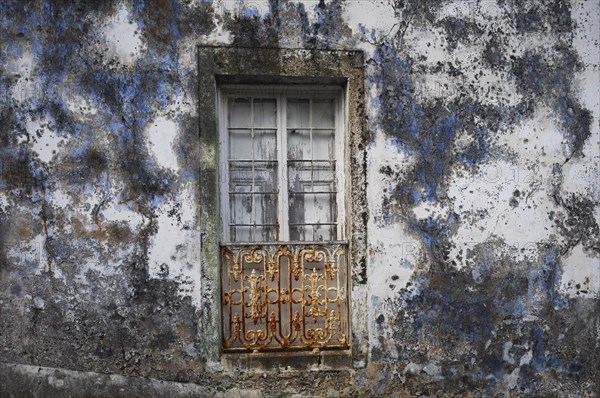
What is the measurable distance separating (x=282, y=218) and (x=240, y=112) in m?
0.94

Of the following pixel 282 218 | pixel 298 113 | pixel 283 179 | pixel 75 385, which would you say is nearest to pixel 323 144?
pixel 298 113

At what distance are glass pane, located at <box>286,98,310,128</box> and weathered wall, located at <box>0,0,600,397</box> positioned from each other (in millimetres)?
494

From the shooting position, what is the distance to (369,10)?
22.4 feet

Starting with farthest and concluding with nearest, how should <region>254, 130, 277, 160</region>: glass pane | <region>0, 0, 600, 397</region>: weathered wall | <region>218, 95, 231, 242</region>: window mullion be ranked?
<region>254, 130, 277, 160</region>: glass pane → <region>218, 95, 231, 242</region>: window mullion → <region>0, 0, 600, 397</region>: weathered wall

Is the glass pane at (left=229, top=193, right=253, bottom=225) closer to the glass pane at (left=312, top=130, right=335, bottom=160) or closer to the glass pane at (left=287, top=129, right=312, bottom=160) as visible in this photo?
the glass pane at (left=287, top=129, right=312, bottom=160)

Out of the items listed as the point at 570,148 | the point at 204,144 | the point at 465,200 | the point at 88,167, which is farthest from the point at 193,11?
the point at 570,148

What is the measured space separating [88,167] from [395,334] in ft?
8.97

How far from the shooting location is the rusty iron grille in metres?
6.61

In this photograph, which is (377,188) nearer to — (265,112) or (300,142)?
(300,142)

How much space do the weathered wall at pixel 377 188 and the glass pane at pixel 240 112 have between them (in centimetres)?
43

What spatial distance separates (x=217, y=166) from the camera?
665 cm

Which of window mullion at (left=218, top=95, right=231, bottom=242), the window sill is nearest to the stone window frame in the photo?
the window sill

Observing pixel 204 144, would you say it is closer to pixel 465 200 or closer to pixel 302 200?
pixel 302 200

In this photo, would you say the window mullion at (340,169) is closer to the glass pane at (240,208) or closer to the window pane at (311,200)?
the window pane at (311,200)
